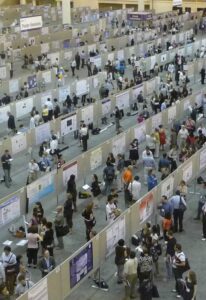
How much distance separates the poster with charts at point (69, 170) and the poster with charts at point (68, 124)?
233 inches

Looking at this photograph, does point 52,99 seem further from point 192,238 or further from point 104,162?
point 192,238

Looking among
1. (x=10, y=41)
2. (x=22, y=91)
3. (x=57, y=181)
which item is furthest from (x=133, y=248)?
(x=10, y=41)

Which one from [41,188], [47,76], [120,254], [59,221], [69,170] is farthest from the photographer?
[47,76]

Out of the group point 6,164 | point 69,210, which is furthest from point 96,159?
point 69,210

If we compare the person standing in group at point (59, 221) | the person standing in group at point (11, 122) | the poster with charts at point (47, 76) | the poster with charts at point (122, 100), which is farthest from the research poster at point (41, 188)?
the poster with charts at point (47, 76)

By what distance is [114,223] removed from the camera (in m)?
14.7

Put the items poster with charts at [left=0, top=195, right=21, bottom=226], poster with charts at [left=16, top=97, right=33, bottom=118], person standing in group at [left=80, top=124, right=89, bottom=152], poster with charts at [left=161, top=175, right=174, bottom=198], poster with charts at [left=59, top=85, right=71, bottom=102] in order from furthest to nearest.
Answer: poster with charts at [left=59, top=85, right=71, bottom=102]
poster with charts at [left=16, top=97, right=33, bottom=118]
person standing in group at [left=80, top=124, right=89, bottom=152]
poster with charts at [left=161, top=175, right=174, bottom=198]
poster with charts at [left=0, top=195, right=21, bottom=226]

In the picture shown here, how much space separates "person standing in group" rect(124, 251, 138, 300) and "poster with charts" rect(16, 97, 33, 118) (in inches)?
640

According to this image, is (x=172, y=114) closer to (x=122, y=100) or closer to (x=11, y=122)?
(x=122, y=100)

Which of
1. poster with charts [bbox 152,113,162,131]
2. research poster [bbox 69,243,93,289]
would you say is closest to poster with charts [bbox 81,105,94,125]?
poster with charts [bbox 152,113,162,131]

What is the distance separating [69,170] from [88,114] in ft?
27.6

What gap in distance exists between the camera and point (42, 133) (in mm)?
24719

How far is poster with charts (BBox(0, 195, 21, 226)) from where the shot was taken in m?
16.6

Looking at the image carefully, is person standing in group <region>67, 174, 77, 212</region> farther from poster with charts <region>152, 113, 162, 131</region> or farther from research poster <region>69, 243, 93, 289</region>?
poster with charts <region>152, 113, 162, 131</region>
